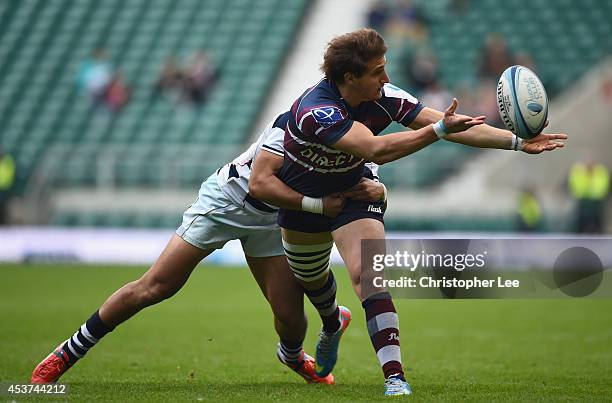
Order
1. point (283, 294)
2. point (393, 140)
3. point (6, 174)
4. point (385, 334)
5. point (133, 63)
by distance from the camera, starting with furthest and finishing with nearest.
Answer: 1. point (133, 63)
2. point (6, 174)
3. point (283, 294)
4. point (385, 334)
5. point (393, 140)

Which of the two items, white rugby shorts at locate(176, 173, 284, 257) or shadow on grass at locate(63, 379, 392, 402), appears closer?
shadow on grass at locate(63, 379, 392, 402)

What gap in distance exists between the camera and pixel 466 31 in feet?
80.2

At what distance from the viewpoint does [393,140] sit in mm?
6391

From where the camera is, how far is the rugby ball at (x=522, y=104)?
6562 millimetres

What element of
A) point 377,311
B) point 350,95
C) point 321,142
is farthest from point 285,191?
point 377,311

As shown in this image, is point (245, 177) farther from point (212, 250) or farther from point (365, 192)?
point (365, 192)

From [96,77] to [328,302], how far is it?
18038 millimetres

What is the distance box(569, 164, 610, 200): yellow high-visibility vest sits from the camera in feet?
63.5

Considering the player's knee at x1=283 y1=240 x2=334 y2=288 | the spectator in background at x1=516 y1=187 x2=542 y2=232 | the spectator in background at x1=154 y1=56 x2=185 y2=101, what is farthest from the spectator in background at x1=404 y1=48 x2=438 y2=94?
the player's knee at x1=283 y1=240 x2=334 y2=288

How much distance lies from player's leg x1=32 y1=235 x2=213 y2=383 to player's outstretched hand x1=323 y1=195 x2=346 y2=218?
993 millimetres

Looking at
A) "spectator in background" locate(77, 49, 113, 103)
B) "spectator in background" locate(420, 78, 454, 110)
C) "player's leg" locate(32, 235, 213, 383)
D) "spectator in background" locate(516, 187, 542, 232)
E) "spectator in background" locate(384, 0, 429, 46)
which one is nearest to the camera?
"player's leg" locate(32, 235, 213, 383)

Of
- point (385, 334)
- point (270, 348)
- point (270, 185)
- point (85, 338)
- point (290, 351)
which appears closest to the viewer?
point (385, 334)

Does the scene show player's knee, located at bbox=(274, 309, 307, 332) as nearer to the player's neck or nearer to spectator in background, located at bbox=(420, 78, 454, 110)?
the player's neck

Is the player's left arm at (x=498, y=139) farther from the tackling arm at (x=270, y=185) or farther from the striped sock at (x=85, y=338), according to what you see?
the striped sock at (x=85, y=338)
